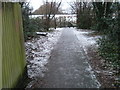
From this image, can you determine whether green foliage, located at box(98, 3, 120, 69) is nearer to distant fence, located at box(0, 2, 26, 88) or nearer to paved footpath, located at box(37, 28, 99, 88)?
paved footpath, located at box(37, 28, 99, 88)

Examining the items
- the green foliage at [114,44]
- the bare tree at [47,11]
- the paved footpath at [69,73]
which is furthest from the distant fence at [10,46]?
the bare tree at [47,11]

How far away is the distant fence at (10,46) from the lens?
312cm

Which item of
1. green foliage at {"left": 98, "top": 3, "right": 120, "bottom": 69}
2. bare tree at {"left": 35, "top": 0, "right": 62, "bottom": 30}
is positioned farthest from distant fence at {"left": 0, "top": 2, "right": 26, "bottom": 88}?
bare tree at {"left": 35, "top": 0, "right": 62, "bottom": 30}

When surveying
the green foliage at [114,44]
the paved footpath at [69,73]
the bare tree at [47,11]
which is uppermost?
the bare tree at [47,11]

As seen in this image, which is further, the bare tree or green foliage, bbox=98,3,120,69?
the bare tree

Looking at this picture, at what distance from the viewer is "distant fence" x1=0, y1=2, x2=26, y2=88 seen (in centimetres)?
312

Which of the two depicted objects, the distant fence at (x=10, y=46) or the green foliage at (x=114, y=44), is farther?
the green foliage at (x=114, y=44)

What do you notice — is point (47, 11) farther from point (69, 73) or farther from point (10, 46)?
point (10, 46)

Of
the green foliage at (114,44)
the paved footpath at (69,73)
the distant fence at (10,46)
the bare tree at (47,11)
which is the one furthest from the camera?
the bare tree at (47,11)

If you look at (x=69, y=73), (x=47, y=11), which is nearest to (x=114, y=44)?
(x=69, y=73)

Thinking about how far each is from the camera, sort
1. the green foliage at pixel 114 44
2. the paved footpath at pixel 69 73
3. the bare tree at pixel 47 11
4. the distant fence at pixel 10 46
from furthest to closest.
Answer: the bare tree at pixel 47 11 → the green foliage at pixel 114 44 → the paved footpath at pixel 69 73 → the distant fence at pixel 10 46

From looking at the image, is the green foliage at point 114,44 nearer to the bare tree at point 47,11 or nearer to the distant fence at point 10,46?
the distant fence at point 10,46

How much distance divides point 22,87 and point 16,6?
1.92 m

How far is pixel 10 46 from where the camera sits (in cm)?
348
